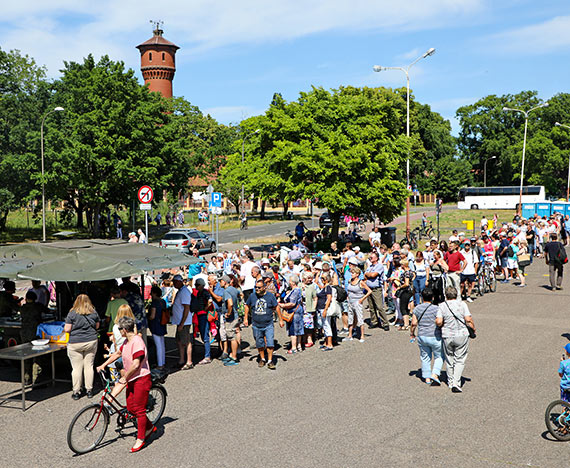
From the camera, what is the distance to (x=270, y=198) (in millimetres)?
31344

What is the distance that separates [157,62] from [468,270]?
251 ft

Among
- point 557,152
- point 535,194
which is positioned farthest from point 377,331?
point 557,152

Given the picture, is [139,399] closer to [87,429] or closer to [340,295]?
[87,429]

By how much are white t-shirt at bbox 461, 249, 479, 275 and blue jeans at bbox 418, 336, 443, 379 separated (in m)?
7.92

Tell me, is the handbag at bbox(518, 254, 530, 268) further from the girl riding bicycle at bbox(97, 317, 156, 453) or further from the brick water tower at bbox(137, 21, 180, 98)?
the brick water tower at bbox(137, 21, 180, 98)

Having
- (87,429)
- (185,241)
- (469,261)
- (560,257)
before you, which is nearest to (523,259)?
(560,257)

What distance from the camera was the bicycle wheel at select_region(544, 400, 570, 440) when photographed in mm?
7305

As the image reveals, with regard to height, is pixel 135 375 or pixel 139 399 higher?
pixel 135 375

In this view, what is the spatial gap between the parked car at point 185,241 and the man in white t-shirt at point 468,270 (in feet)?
57.4

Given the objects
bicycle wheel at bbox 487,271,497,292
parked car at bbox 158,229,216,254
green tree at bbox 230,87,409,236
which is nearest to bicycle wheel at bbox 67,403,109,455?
bicycle wheel at bbox 487,271,497,292

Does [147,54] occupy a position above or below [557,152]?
above

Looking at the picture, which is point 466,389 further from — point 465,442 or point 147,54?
point 147,54

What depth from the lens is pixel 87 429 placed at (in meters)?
7.31

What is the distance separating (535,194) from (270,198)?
53.4 m
